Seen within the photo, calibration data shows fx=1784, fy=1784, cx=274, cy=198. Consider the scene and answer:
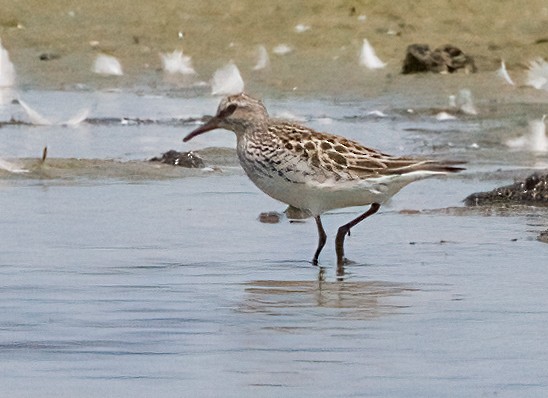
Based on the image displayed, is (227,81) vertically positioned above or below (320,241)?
above

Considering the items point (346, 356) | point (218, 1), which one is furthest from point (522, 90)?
point (346, 356)

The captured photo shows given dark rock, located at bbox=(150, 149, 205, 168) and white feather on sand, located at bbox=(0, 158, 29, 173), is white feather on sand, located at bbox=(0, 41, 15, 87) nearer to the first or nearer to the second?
dark rock, located at bbox=(150, 149, 205, 168)

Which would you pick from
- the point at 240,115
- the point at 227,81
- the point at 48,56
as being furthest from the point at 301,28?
the point at 240,115

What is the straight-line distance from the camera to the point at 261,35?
22.1 meters

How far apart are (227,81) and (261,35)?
3.50 m

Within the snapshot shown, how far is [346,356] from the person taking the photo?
21.7ft

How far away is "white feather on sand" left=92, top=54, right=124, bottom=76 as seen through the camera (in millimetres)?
20578

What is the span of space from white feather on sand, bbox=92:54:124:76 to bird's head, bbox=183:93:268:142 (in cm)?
1061

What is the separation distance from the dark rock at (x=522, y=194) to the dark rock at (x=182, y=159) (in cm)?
277

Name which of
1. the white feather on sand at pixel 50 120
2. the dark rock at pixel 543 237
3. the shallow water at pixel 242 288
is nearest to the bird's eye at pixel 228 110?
the shallow water at pixel 242 288

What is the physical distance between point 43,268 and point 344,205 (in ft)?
5.67

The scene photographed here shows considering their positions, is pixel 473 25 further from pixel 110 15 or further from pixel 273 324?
pixel 273 324

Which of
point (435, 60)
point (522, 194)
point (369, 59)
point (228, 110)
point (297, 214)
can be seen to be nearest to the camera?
point (228, 110)

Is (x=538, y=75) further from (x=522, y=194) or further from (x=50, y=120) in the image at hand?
(x=522, y=194)
